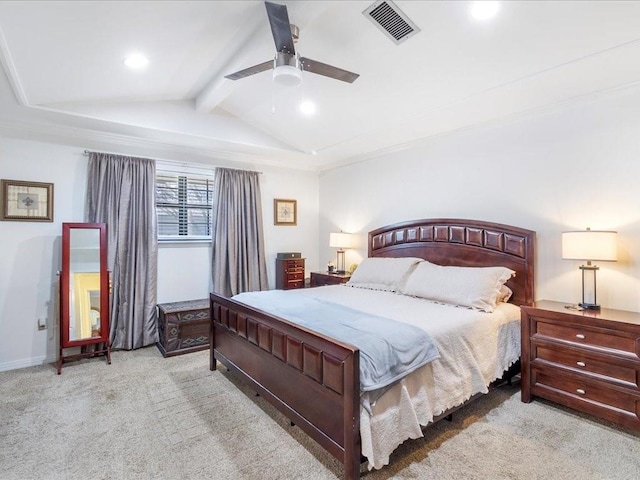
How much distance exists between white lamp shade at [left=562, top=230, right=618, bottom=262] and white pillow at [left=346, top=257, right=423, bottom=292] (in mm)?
1450

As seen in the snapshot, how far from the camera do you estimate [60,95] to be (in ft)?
9.97

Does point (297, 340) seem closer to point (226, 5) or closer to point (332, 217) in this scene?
point (226, 5)

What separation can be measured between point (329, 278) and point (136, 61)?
3270 millimetres

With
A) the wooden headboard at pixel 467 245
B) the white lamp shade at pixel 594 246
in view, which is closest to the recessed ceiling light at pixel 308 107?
the wooden headboard at pixel 467 245

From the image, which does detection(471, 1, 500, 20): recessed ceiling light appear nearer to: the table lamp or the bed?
the table lamp

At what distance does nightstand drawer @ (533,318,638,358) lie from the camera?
2.25 metres

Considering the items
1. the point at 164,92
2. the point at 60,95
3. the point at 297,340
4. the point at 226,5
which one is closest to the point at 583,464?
the point at 297,340

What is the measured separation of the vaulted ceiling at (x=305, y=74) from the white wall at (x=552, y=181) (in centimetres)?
A: 18

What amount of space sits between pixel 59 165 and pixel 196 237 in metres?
1.68

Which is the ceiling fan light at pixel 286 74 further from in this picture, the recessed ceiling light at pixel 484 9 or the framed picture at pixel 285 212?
the framed picture at pixel 285 212

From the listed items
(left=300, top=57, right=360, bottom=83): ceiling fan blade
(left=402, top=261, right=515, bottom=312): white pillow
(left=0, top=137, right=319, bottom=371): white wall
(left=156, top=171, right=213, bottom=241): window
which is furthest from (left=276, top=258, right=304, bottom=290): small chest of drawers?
(left=300, top=57, right=360, bottom=83): ceiling fan blade

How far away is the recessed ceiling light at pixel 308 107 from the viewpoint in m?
3.65

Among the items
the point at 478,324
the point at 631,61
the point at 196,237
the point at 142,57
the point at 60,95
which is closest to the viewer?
the point at 631,61

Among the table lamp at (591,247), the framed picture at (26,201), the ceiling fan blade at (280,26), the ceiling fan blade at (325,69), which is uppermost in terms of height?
the ceiling fan blade at (280,26)
